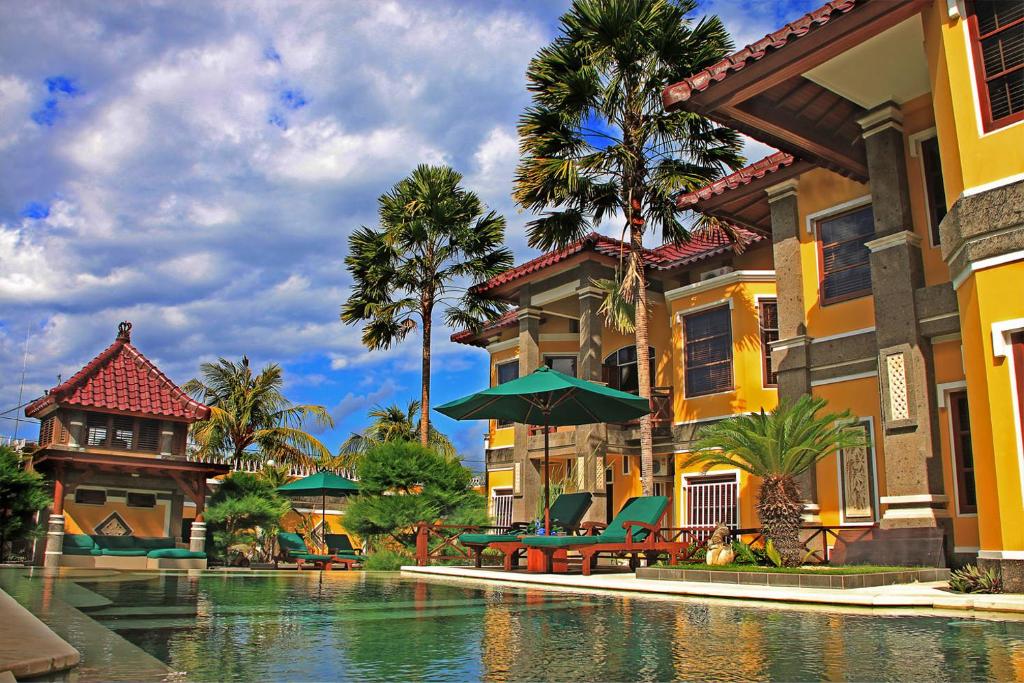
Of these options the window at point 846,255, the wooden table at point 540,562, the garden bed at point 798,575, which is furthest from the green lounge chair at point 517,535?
the window at point 846,255

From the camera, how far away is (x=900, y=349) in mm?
12164

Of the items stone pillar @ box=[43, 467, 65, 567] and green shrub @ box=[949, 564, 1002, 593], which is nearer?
green shrub @ box=[949, 564, 1002, 593]

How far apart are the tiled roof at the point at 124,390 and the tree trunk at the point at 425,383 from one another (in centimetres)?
603

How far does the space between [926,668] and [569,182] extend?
1421 cm

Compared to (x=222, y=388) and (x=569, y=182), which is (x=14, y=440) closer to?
(x=222, y=388)

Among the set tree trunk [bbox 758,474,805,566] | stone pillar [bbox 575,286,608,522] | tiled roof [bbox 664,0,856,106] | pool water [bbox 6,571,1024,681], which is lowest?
pool water [bbox 6,571,1024,681]

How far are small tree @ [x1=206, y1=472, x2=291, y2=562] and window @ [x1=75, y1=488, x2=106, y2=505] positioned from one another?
112 inches

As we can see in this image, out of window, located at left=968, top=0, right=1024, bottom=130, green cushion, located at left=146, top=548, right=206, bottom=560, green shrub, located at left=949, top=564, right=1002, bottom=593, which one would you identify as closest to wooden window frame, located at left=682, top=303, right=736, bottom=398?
window, located at left=968, top=0, right=1024, bottom=130

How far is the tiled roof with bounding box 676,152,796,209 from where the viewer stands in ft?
50.1

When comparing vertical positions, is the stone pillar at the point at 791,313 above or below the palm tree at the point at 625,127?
below

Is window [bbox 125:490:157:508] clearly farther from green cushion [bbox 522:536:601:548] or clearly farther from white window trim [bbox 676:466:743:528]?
green cushion [bbox 522:536:601:548]

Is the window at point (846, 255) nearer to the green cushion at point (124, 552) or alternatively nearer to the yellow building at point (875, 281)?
the yellow building at point (875, 281)

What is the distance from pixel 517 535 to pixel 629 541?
287 cm

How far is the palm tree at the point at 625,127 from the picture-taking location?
16.8 meters
